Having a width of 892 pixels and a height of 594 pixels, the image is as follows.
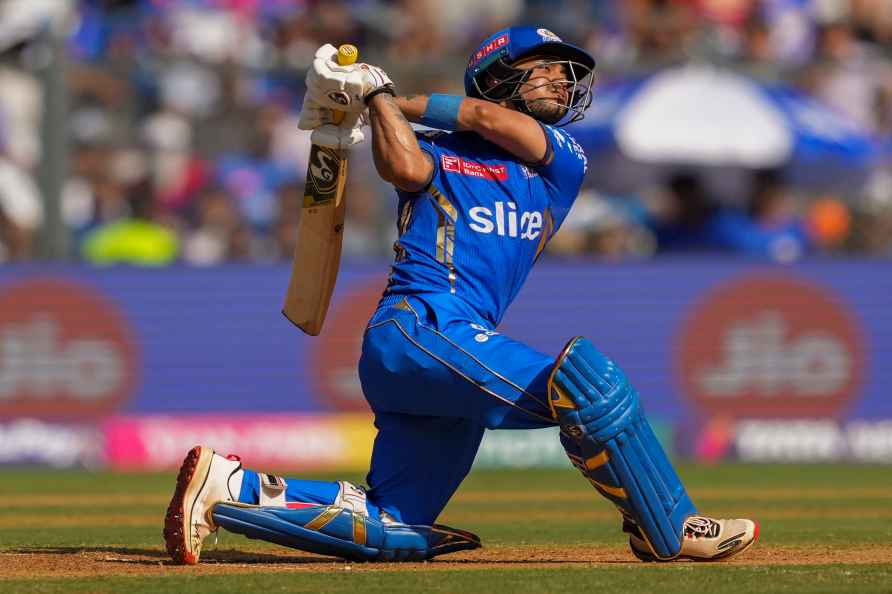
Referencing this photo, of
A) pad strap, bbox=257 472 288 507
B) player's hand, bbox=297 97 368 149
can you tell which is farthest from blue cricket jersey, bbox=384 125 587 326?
pad strap, bbox=257 472 288 507

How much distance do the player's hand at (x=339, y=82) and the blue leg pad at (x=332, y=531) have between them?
4.84 feet

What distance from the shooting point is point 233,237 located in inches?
519

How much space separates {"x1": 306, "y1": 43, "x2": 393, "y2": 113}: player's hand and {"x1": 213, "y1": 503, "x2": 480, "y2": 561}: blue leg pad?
148cm

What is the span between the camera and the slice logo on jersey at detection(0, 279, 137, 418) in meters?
12.1

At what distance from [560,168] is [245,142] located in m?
8.26

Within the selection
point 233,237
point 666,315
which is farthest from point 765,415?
point 233,237

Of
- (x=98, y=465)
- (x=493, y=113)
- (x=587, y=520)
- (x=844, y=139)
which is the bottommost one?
(x=98, y=465)

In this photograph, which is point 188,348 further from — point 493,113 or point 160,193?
point 493,113

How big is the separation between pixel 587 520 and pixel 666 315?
15.7ft

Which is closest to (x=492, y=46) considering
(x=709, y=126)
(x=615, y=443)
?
(x=615, y=443)

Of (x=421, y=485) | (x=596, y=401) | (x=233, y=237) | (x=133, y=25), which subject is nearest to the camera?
(x=596, y=401)

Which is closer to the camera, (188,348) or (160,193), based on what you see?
(188,348)

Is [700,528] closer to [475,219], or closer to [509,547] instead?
[509,547]

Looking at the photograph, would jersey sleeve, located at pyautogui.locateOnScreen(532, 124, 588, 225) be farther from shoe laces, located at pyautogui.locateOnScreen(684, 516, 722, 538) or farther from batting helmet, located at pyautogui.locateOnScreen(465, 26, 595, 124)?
shoe laces, located at pyautogui.locateOnScreen(684, 516, 722, 538)
